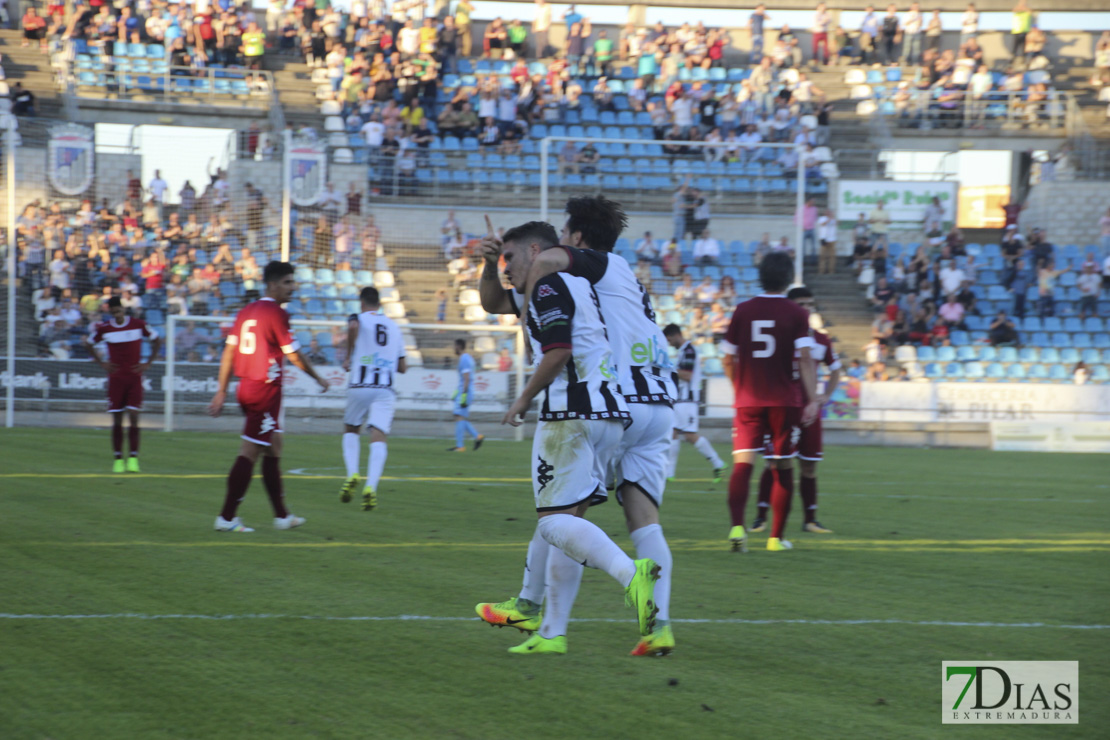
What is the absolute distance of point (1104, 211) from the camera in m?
30.3

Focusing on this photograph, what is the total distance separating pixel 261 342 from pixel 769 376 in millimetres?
4098

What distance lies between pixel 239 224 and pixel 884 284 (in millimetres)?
15276

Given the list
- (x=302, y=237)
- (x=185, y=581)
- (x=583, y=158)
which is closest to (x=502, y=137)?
(x=583, y=158)

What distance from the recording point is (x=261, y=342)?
29.5 feet

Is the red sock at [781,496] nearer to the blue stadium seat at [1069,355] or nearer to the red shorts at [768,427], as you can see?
the red shorts at [768,427]

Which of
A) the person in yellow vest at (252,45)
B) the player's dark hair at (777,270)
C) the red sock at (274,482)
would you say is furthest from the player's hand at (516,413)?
the person in yellow vest at (252,45)

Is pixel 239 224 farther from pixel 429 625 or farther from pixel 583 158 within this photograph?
pixel 429 625

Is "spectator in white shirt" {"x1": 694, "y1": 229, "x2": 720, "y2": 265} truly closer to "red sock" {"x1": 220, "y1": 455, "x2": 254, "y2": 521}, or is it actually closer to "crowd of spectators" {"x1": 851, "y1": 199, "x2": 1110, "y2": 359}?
"crowd of spectators" {"x1": 851, "y1": 199, "x2": 1110, "y2": 359}

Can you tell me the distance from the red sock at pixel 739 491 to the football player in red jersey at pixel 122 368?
335 inches

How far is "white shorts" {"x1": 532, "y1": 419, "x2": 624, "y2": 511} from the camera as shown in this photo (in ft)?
15.5

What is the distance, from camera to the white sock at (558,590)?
16.1 feet

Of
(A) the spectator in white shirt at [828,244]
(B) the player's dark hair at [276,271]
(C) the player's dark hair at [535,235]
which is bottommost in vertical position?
(B) the player's dark hair at [276,271]

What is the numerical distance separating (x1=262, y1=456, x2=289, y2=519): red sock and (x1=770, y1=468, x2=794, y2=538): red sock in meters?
4.02

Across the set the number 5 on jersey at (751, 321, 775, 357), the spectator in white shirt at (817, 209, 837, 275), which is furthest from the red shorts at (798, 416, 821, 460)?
the spectator in white shirt at (817, 209, 837, 275)
